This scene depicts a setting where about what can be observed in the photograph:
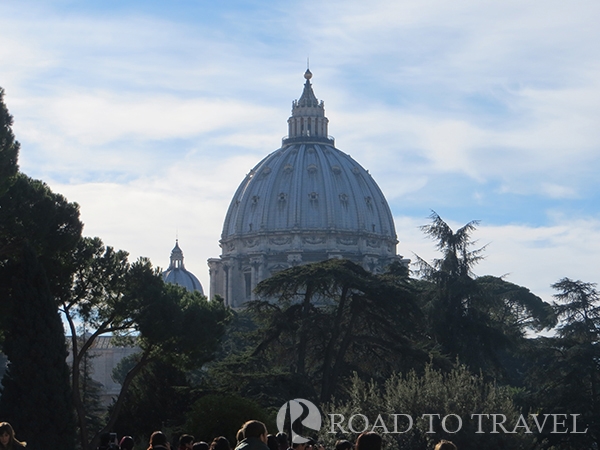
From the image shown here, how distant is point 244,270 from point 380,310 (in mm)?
72536

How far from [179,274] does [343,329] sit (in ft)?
333

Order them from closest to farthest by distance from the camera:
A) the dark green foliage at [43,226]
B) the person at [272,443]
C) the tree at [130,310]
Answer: the person at [272,443], the dark green foliage at [43,226], the tree at [130,310]

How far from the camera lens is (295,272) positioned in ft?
101

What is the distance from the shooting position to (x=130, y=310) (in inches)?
960

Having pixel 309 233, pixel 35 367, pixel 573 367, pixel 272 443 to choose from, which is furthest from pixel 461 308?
pixel 309 233

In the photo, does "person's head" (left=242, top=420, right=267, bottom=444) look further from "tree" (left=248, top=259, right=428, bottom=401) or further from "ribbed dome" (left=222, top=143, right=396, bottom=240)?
"ribbed dome" (left=222, top=143, right=396, bottom=240)

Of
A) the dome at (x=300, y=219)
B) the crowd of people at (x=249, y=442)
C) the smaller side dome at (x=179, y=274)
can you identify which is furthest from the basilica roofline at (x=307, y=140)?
the crowd of people at (x=249, y=442)

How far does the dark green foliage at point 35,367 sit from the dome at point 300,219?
250 feet

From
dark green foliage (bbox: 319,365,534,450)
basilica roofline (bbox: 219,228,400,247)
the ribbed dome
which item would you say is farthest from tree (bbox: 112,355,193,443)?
the ribbed dome

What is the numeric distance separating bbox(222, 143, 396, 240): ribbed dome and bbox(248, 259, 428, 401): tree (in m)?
69.2

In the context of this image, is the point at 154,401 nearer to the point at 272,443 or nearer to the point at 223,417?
the point at 223,417

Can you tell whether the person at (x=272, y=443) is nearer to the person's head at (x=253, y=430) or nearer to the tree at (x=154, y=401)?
the person's head at (x=253, y=430)

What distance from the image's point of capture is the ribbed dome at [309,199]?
9988 cm

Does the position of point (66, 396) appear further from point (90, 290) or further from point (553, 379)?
point (553, 379)
